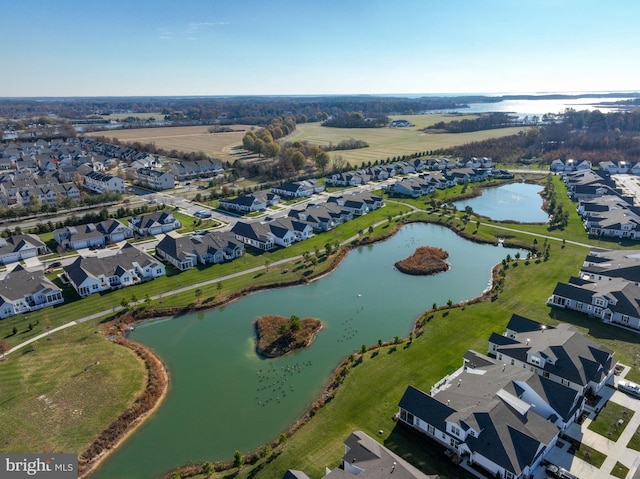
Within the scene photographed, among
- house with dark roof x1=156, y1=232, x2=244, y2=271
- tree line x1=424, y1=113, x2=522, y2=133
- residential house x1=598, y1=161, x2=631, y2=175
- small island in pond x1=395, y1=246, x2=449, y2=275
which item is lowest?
small island in pond x1=395, y1=246, x2=449, y2=275

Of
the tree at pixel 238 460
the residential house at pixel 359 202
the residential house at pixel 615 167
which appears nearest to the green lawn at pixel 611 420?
the tree at pixel 238 460

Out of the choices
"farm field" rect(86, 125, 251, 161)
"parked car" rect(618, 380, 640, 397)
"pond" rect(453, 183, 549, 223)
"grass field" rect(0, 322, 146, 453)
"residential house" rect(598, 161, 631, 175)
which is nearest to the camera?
"grass field" rect(0, 322, 146, 453)

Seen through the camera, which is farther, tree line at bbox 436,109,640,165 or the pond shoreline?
tree line at bbox 436,109,640,165

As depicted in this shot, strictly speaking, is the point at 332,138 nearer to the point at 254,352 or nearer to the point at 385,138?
the point at 385,138

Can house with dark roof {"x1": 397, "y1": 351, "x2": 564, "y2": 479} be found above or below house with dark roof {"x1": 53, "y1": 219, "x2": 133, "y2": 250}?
below

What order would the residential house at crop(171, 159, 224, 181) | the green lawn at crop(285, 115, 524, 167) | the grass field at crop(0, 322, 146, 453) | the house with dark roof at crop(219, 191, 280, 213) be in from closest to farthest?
the grass field at crop(0, 322, 146, 453) < the house with dark roof at crop(219, 191, 280, 213) < the residential house at crop(171, 159, 224, 181) < the green lawn at crop(285, 115, 524, 167)

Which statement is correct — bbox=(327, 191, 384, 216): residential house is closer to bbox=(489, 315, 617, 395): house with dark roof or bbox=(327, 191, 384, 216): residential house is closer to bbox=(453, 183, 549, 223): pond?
bbox=(453, 183, 549, 223): pond

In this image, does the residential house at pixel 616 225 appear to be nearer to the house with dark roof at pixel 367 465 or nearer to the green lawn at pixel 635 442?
the green lawn at pixel 635 442

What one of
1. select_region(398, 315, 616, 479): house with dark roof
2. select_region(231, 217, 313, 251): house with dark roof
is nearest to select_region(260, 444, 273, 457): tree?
select_region(398, 315, 616, 479): house with dark roof
